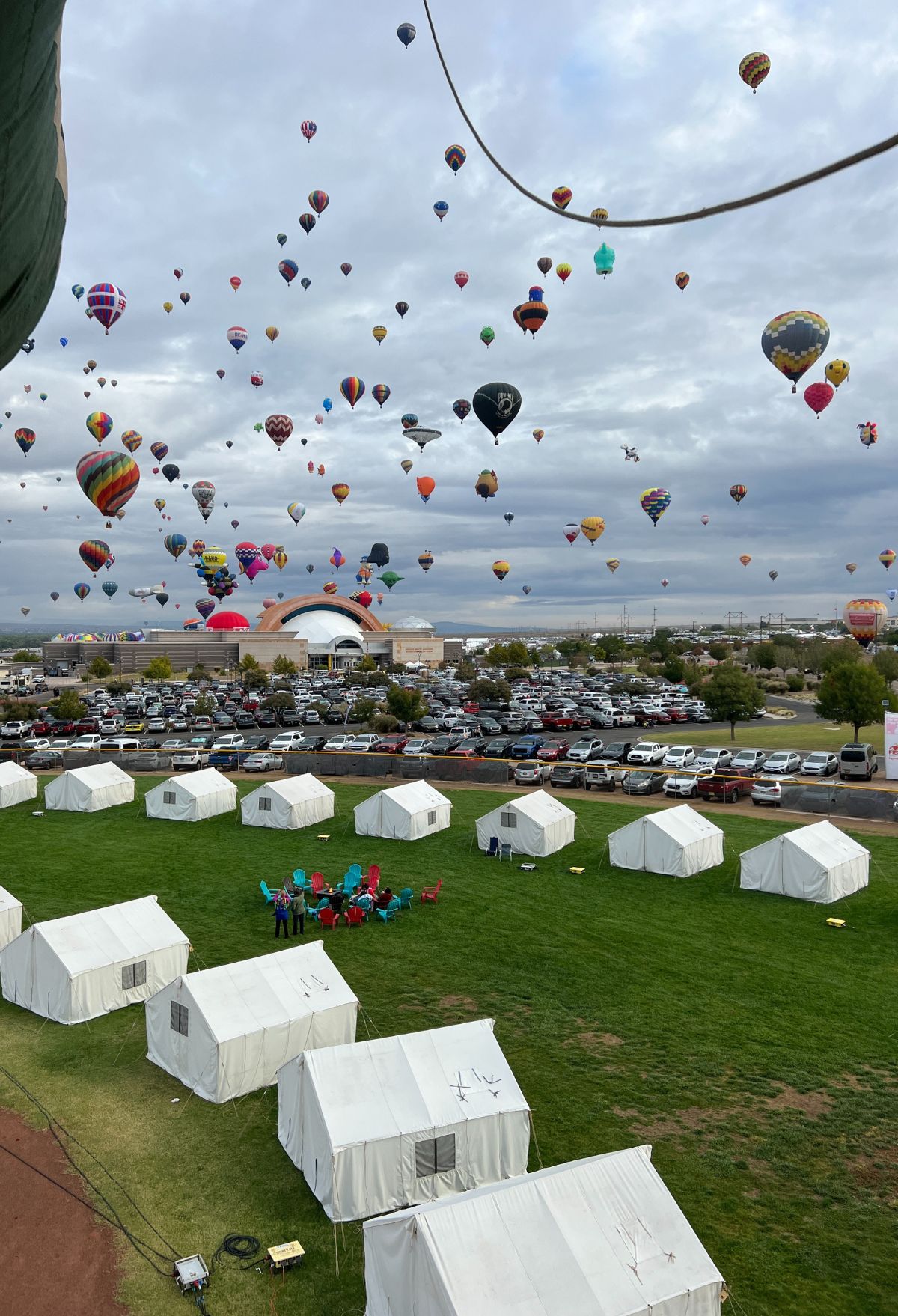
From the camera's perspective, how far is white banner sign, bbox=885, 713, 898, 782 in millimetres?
36969

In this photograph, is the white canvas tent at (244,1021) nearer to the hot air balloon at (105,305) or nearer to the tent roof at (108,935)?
the tent roof at (108,935)

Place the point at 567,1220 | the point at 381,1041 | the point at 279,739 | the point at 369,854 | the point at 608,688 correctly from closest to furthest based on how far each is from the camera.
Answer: the point at 567,1220 → the point at 381,1041 → the point at 369,854 → the point at 279,739 → the point at 608,688

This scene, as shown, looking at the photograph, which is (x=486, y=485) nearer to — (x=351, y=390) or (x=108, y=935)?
(x=351, y=390)

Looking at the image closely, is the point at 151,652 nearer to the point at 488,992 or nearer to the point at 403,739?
the point at 403,739

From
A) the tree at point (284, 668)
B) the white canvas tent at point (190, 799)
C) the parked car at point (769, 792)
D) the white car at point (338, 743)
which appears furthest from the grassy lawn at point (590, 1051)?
the tree at point (284, 668)

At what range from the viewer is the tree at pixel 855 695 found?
4700cm

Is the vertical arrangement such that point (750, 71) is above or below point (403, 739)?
above

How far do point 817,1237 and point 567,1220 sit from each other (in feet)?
13.9

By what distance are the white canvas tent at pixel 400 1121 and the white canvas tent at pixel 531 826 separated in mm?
16016

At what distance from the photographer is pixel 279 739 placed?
1984 inches

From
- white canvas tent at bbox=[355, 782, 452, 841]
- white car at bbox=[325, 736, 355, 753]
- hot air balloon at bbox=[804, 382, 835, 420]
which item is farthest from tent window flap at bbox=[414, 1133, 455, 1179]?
hot air balloon at bbox=[804, 382, 835, 420]

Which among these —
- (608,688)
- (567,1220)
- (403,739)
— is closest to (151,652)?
(608,688)

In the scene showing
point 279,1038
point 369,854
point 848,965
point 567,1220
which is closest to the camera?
point 567,1220

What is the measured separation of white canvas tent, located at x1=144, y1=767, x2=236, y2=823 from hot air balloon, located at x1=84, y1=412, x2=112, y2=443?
35.6m
